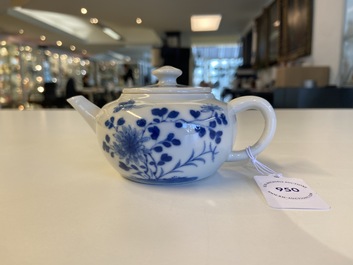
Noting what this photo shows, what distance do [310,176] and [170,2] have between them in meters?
4.71

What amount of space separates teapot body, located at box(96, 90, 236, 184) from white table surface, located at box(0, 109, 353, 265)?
0.08 feet

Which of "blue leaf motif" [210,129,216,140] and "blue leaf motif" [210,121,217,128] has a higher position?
"blue leaf motif" [210,121,217,128]

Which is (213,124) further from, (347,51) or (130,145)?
(347,51)

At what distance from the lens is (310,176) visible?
41 centimetres

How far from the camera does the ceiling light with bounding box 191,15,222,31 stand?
546cm

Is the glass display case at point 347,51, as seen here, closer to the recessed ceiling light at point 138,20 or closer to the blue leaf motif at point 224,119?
the blue leaf motif at point 224,119

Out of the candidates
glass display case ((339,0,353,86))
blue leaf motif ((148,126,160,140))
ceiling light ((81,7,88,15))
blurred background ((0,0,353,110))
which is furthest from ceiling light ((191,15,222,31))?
blue leaf motif ((148,126,160,140))

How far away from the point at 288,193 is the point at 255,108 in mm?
123

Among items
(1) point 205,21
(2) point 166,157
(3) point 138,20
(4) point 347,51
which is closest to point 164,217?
(2) point 166,157

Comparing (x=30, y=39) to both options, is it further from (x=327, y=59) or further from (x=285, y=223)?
(x=285, y=223)

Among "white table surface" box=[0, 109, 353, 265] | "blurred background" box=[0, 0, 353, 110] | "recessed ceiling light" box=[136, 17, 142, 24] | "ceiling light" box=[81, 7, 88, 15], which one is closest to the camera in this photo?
"white table surface" box=[0, 109, 353, 265]

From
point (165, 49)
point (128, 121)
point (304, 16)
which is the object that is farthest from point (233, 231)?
point (165, 49)

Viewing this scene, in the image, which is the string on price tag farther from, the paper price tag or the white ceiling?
the white ceiling

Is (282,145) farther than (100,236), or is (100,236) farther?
(282,145)
